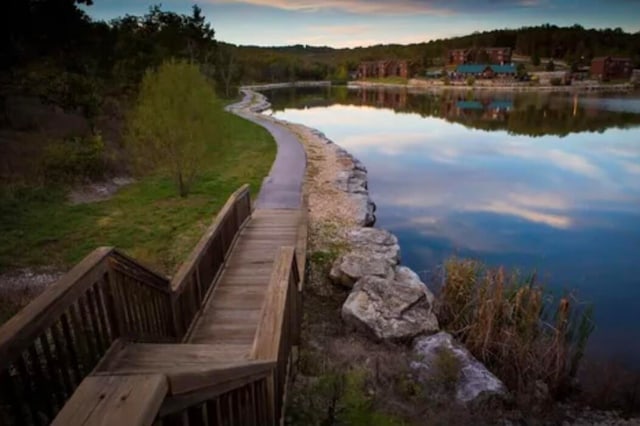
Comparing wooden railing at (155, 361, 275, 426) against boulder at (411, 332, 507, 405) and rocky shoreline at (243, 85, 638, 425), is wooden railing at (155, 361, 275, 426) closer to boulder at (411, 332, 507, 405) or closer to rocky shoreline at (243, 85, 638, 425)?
rocky shoreline at (243, 85, 638, 425)

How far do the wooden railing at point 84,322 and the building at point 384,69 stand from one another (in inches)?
4844

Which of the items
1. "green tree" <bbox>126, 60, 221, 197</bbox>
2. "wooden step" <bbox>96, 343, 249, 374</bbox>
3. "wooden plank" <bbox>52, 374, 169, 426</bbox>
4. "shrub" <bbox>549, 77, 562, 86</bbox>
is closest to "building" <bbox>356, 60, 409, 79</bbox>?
"shrub" <bbox>549, 77, 562, 86</bbox>

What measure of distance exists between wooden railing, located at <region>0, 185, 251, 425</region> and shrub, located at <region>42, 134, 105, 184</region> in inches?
408

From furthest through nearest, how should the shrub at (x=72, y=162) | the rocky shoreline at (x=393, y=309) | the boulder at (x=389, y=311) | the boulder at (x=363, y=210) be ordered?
the shrub at (x=72, y=162) → the boulder at (x=363, y=210) → the boulder at (x=389, y=311) → the rocky shoreline at (x=393, y=309)

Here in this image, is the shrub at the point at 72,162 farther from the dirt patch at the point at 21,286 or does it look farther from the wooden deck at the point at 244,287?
the wooden deck at the point at 244,287

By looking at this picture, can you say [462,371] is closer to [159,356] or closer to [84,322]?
[159,356]

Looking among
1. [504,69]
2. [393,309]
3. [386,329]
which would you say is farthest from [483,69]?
[386,329]

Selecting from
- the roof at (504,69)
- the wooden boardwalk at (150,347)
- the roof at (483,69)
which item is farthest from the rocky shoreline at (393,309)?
the roof at (504,69)

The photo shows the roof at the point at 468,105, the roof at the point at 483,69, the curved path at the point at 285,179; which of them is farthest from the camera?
the roof at the point at 483,69

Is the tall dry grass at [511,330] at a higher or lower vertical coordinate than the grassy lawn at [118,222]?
lower

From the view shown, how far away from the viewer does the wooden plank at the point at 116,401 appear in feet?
5.72

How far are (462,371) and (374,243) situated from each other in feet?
17.7

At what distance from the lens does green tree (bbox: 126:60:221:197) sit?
1287cm

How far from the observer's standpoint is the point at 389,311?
7.69m
